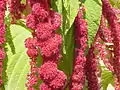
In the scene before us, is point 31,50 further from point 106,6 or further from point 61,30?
point 106,6

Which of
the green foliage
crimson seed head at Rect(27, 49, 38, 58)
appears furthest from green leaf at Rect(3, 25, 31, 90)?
crimson seed head at Rect(27, 49, 38, 58)

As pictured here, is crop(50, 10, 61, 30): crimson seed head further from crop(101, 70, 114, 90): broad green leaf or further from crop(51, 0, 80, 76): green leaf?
crop(101, 70, 114, 90): broad green leaf

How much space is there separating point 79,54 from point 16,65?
0.28m

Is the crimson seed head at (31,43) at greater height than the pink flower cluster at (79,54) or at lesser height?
greater

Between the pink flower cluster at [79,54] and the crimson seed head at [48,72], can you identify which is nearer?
the crimson seed head at [48,72]

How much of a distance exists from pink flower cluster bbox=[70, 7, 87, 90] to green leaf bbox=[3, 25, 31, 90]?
24cm

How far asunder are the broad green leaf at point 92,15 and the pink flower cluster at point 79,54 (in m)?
0.08

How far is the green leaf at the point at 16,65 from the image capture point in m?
1.27

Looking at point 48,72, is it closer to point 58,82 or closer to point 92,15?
point 58,82

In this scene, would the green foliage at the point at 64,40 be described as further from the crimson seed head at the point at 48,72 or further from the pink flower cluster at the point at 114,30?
the crimson seed head at the point at 48,72

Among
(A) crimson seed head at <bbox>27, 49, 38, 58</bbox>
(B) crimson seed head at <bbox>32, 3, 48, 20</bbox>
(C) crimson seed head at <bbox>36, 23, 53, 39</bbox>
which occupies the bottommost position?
(A) crimson seed head at <bbox>27, 49, 38, 58</bbox>

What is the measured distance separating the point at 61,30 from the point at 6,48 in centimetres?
21

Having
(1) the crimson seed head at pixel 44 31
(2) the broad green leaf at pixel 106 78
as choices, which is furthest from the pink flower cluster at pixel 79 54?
(2) the broad green leaf at pixel 106 78

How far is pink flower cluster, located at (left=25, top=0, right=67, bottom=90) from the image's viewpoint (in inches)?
39.0
